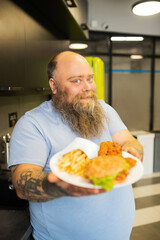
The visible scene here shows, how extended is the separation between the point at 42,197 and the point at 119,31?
14.2ft

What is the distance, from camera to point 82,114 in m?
1.27

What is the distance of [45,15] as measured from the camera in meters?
2.06

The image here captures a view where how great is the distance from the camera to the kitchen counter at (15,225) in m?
1.13

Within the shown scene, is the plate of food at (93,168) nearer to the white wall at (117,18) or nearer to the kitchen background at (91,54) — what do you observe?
the kitchen background at (91,54)

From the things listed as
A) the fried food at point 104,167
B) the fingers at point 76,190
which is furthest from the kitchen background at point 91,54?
the fried food at point 104,167

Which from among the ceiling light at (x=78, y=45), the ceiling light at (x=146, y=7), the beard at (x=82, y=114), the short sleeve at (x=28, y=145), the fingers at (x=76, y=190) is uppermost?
the ceiling light at (x=146, y=7)

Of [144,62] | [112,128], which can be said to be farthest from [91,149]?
[144,62]

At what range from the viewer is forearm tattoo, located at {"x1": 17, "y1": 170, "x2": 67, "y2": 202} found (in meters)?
0.79

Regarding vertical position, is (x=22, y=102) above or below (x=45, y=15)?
below

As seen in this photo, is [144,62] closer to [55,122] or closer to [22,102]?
[22,102]

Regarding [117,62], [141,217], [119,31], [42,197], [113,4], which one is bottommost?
[141,217]

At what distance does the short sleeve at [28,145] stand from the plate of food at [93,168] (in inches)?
8.7

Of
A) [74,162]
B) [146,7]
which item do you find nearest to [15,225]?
[74,162]

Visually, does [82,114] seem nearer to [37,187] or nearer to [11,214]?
[37,187]
